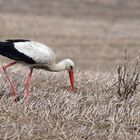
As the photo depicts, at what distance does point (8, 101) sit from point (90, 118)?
1.04 metres

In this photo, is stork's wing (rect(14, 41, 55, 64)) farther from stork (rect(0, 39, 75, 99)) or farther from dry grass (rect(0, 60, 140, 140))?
dry grass (rect(0, 60, 140, 140))

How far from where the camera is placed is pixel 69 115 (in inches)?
237

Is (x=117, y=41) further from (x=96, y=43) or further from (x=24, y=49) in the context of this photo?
(x=24, y=49)

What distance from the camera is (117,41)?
25734 mm

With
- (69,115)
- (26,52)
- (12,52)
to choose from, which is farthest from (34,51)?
(69,115)

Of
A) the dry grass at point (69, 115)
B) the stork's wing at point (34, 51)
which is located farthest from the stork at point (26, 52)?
the dry grass at point (69, 115)

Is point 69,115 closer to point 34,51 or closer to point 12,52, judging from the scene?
point 34,51

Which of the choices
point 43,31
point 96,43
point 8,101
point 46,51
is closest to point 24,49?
point 46,51

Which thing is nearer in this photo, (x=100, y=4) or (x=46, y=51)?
(x=46, y=51)

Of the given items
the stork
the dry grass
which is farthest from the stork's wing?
the dry grass

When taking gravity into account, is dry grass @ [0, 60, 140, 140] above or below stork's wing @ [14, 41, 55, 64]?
below

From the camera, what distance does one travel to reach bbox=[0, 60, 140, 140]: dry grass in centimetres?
550

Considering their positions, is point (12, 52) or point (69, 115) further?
point (12, 52)

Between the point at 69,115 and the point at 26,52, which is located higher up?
the point at 26,52
